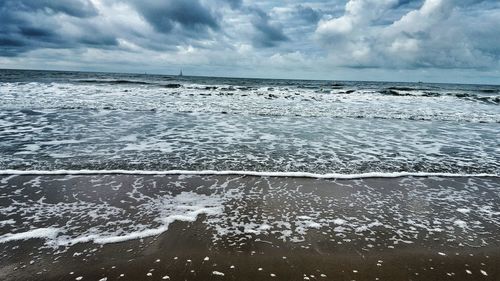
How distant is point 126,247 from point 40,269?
777 millimetres

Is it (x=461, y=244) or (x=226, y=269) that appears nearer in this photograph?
(x=226, y=269)

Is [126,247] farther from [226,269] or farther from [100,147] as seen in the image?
[100,147]

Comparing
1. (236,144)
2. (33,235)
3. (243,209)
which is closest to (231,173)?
(243,209)

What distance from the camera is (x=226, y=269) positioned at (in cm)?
311

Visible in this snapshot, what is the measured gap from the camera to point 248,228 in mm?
3977

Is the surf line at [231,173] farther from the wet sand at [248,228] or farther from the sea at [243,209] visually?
the wet sand at [248,228]

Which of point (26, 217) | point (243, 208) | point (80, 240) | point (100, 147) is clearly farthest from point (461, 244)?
point (100, 147)

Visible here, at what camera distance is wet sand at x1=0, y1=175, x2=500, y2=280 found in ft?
10.3

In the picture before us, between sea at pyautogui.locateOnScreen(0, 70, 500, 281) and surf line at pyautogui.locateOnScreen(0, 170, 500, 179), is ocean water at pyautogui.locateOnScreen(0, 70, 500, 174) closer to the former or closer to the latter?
sea at pyautogui.locateOnScreen(0, 70, 500, 281)

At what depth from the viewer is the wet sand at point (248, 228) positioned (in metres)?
3.12

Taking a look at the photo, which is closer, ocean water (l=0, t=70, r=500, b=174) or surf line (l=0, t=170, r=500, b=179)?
surf line (l=0, t=170, r=500, b=179)

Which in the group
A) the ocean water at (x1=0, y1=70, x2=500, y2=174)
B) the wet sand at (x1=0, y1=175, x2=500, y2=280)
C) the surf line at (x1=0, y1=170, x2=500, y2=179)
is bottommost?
the wet sand at (x1=0, y1=175, x2=500, y2=280)

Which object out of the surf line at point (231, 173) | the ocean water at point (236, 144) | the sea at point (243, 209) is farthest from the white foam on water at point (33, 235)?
the ocean water at point (236, 144)

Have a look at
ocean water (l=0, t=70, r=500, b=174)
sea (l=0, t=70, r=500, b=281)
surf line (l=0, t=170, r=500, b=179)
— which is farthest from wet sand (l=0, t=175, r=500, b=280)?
ocean water (l=0, t=70, r=500, b=174)
